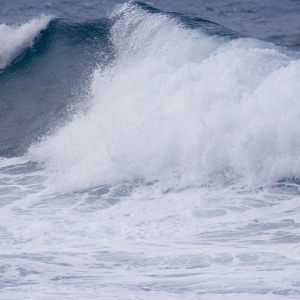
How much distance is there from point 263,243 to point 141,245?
124cm

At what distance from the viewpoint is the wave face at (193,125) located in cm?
732

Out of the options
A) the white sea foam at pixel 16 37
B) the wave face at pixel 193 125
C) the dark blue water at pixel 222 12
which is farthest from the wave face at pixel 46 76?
the dark blue water at pixel 222 12

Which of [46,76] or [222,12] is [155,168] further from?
[222,12]

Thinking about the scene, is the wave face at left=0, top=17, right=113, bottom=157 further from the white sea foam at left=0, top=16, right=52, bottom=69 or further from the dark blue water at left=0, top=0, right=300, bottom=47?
the dark blue water at left=0, top=0, right=300, bottom=47

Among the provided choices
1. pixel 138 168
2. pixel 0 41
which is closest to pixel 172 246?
pixel 138 168

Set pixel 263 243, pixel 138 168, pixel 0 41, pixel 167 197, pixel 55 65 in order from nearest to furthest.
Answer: pixel 263 243
pixel 167 197
pixel 138 168
pixel 55 65
pixel 0 41

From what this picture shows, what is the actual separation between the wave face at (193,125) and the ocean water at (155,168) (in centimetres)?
2

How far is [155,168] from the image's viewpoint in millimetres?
7672

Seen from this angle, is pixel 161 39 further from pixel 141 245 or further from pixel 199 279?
pixel 199 279

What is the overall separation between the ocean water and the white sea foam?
29.6 inches

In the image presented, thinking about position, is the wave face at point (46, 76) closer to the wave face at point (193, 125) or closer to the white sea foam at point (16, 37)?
the white sea foam at point (16, 37)

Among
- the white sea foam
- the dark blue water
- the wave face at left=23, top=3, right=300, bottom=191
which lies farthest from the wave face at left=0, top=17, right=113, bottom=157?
the dark blue water

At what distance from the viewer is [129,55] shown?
1224 centimetres

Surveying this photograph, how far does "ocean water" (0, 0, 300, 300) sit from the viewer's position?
4969 mm
